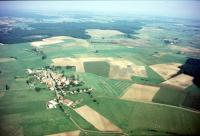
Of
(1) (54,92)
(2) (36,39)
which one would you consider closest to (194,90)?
(1) (54,92)

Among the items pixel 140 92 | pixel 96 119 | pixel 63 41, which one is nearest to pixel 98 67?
pixel 140 92

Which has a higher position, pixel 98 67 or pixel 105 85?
pixel 98 67

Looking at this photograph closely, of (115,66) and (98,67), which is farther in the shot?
(115,66)

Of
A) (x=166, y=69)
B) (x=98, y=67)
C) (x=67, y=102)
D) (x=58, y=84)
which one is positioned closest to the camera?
(x=67, y=102)

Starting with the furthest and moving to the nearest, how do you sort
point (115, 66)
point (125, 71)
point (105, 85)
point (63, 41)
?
point (63, 41) < point (115, 66) < point (125, 71) < point (105, 85)

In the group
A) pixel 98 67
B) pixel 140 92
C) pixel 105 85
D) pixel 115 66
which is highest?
pixel 115 66

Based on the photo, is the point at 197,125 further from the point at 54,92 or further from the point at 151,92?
the point at 54,92

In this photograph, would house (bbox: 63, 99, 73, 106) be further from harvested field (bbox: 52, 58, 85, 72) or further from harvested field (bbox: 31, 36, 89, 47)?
harvested field (bbox: 31, 36, 89, 47)

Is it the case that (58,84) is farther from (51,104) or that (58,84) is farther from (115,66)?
(115,66)

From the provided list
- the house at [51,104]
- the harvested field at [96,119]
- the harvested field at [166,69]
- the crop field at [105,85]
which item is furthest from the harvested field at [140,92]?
the house at [51,104]
